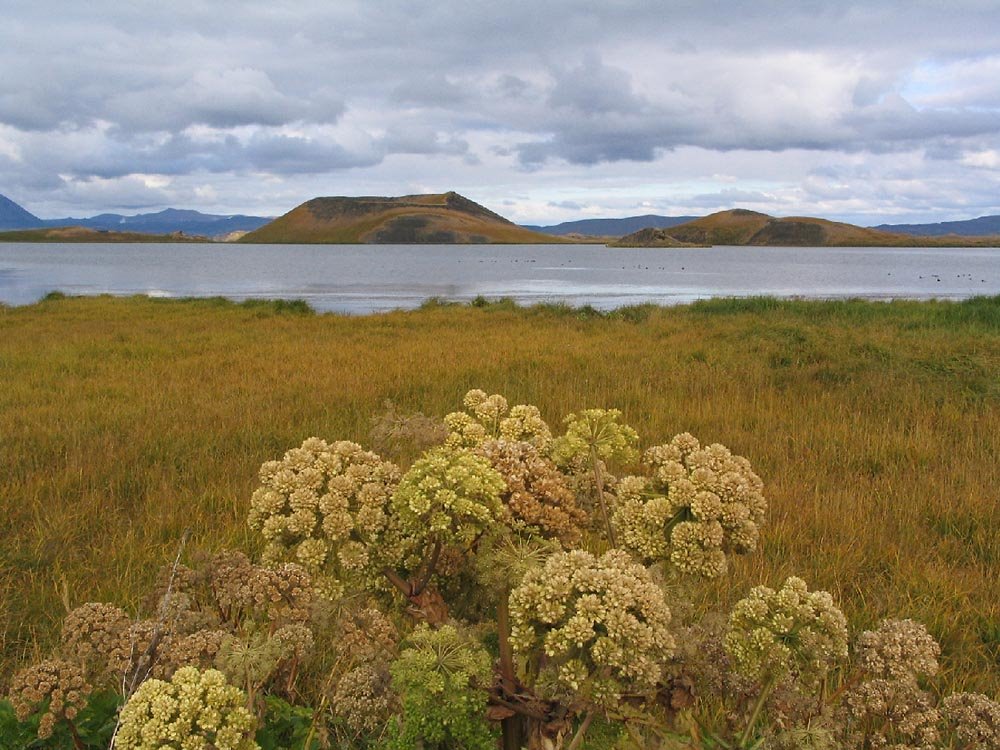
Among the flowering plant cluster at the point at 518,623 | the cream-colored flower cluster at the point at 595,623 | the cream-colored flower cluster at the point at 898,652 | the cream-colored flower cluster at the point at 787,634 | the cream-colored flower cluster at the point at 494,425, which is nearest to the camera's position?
the cream-colored flower cluster at the point at 595,623

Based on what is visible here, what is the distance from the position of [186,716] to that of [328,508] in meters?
0.56

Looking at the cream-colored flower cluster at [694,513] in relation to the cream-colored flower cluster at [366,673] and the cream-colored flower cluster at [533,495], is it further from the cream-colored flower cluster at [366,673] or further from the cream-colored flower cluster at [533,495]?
the cream-colored flower cluster at [366,673]

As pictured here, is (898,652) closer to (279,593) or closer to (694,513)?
(694,513)

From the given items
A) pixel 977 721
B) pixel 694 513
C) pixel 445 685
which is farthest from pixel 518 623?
pixel 977 721

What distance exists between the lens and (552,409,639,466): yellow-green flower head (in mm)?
2041

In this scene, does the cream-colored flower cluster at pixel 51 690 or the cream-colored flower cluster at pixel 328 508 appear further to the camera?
the cream-colored flower cluster at pixel 51 690

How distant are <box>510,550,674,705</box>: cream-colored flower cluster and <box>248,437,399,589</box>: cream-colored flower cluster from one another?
1.57ft

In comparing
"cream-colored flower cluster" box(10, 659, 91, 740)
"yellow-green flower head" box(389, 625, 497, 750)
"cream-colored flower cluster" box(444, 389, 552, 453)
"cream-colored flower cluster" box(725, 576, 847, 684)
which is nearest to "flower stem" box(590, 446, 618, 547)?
"cream-colored flower cluster" box(444, 389, 552, 453)

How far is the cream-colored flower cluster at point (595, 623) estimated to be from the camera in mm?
1380

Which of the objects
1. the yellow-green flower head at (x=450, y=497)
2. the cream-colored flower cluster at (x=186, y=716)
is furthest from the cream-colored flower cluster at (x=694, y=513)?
the cream-colored flower cluster at (x=186, y=716)

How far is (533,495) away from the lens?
1.78m

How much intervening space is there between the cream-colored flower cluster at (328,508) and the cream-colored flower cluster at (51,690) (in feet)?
2.96

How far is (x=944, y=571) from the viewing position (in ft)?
15.6

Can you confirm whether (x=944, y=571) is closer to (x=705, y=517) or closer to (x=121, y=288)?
(x=705, y=517)
